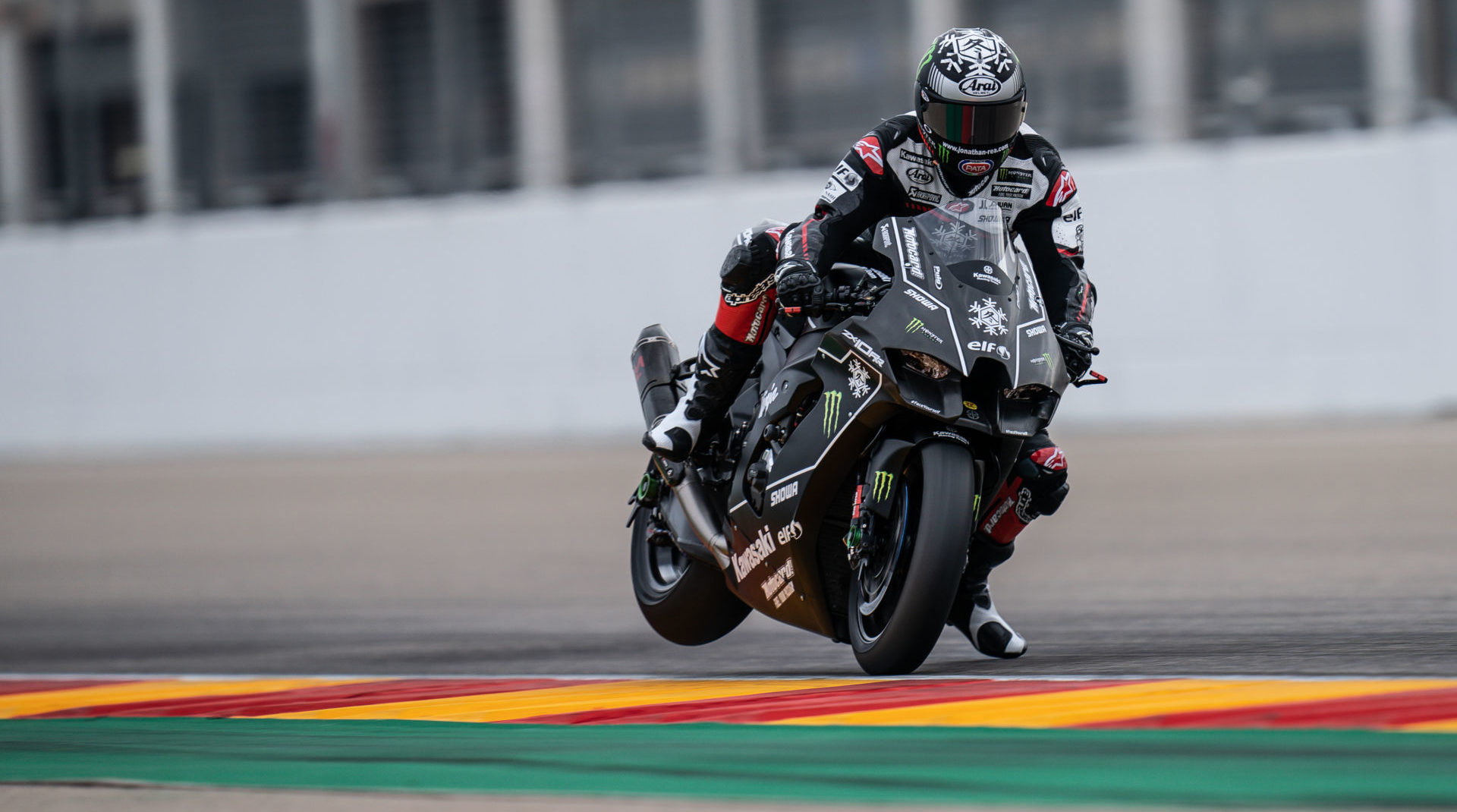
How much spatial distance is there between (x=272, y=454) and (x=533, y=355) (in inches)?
116

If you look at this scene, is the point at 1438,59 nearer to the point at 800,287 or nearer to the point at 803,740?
the point at 800,287

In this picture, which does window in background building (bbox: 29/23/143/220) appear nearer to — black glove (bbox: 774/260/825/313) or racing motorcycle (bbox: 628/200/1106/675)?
racing motorcycle (bbox: 628/200/1106/675)

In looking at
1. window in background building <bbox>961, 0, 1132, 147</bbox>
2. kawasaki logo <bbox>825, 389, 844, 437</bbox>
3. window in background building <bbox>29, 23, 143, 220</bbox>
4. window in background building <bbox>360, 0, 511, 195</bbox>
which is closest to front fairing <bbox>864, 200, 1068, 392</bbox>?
kawasaki logo <bbox>825, 389, 844, 437</bbox>

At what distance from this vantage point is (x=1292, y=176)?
54.8 feet

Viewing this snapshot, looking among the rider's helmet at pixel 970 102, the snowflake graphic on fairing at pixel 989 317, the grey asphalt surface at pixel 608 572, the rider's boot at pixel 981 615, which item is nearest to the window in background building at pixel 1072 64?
the grey asphalt surface at pixel 608 572

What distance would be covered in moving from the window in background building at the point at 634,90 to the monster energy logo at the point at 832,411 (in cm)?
1609

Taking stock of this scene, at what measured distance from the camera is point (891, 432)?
515 cm

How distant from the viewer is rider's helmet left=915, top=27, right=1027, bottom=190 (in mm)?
5242

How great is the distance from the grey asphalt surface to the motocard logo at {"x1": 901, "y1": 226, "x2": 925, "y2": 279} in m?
1.11

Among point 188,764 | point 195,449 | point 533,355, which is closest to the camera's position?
point 188,764

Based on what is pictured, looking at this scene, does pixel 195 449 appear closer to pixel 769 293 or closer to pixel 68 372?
pixel 68 372

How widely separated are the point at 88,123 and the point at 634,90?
7.25 m

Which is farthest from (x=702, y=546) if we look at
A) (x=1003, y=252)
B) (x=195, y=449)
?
(x=195, y=449)

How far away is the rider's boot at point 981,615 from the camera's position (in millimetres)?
5719
